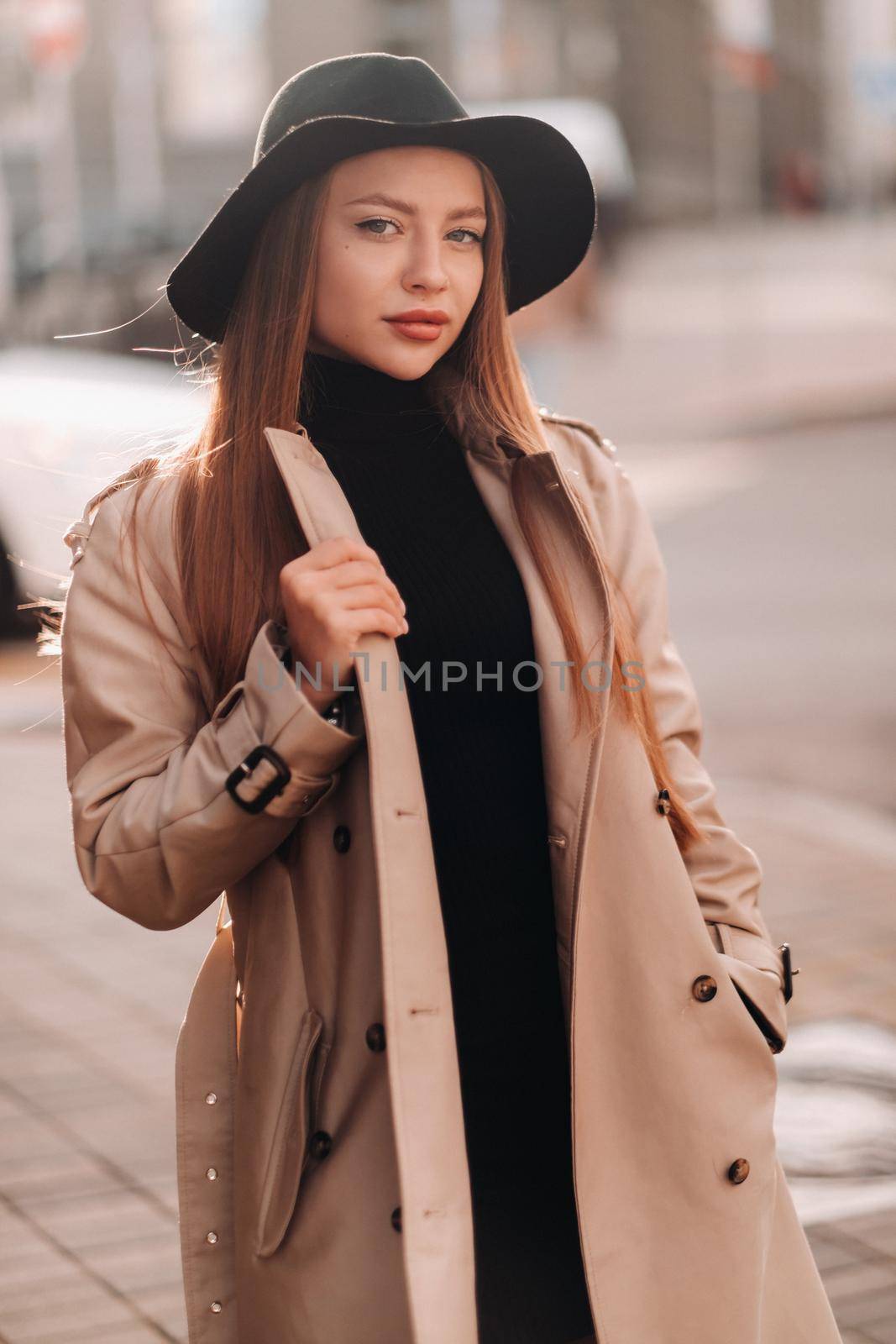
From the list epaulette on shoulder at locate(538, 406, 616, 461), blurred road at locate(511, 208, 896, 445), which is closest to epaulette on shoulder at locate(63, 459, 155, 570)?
epaulette on shoulder at locate(538, 406, 616, 461)

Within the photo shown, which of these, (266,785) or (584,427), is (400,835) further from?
(584,427)

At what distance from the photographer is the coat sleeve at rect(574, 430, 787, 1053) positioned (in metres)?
2.28

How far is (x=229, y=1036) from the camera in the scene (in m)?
Result: 2.32

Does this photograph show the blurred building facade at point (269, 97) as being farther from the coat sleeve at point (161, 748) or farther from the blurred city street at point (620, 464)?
the coat sleeve at point (161, 748)

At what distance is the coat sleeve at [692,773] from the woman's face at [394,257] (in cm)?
36

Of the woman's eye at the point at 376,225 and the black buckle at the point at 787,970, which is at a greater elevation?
the woman's eye at the point at 376,225

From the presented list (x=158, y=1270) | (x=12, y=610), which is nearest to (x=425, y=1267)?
(x=158, y=1270)

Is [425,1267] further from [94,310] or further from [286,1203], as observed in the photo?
[94,310]

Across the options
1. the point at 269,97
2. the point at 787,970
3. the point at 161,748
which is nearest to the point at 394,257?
the point at 161,748

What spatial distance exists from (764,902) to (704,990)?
12.4 ft

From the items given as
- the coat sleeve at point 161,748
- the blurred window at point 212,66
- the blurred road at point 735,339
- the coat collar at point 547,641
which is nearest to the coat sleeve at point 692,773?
the coat collar at point 547,641

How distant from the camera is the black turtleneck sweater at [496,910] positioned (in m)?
2.14

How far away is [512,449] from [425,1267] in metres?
0.99

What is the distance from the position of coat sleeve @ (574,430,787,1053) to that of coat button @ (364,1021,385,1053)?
444 millimetres
